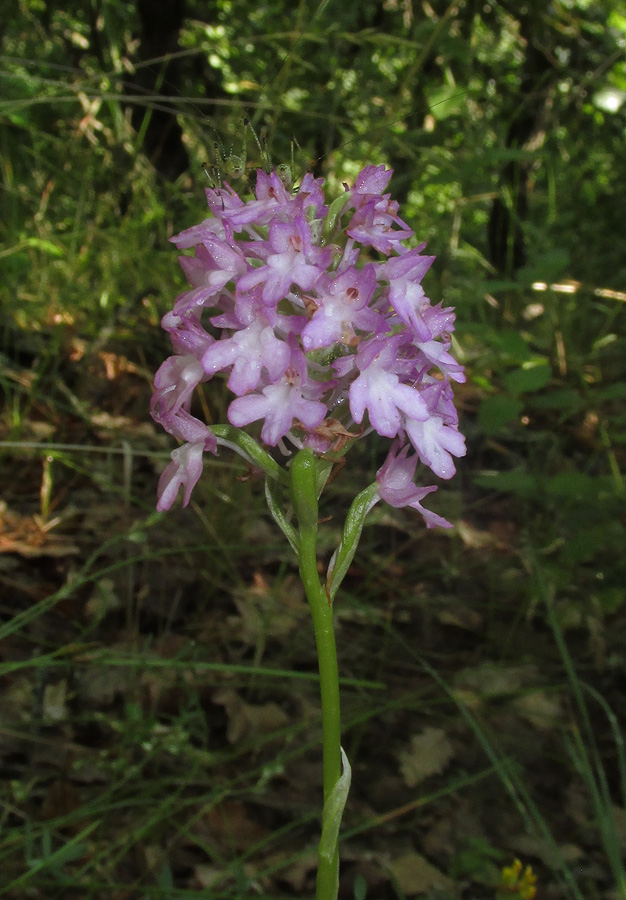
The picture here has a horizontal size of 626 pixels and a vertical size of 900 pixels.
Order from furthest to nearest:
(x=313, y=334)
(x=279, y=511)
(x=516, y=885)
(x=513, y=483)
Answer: (x=513, y=483)
(x=516, y=885)
(x=279, y=511)
(x=313, y=334)

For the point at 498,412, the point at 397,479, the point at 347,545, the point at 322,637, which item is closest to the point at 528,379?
the point at 498,412

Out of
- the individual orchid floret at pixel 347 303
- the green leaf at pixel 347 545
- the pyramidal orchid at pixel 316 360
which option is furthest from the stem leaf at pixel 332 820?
the individual orchid floret at pixel 347 303

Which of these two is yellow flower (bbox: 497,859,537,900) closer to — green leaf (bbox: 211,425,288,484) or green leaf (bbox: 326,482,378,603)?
green leaf (bbox: 326,482,378,603)

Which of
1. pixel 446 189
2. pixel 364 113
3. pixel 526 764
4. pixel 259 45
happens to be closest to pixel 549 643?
pixel 526 764

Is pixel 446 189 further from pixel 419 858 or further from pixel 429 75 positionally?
pixel 419 858

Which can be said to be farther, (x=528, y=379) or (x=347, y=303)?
(x=528, y=379)

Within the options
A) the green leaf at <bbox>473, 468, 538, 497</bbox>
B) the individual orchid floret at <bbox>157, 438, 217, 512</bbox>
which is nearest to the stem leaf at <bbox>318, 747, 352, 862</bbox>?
the individual orchid floret at <bbox>157, 438, 217, 512</bbox>

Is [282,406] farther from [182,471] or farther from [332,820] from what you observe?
[332,820]
